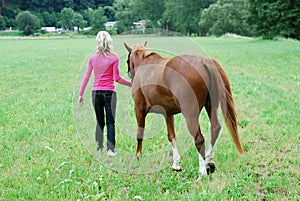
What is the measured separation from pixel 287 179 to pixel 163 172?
159 cm

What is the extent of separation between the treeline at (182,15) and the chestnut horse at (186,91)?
203 centimetres

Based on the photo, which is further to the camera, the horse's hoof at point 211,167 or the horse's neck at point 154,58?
the horse's neck at point 154,58

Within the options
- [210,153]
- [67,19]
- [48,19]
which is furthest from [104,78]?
[48,19]

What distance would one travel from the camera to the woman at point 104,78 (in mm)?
5059

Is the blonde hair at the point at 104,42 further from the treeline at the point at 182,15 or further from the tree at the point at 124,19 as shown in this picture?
the treeline at the point at 182,15

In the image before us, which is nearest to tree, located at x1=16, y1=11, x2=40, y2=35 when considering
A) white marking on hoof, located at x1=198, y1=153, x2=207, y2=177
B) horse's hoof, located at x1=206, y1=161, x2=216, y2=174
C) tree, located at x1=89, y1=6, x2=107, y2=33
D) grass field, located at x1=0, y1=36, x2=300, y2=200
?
tree, located at x1=89, y1=6, x2=107, y2=33

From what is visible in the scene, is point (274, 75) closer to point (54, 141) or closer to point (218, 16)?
point (54, 141)

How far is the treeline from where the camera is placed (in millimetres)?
Answer: 27125

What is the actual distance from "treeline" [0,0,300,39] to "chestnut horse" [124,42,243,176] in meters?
2.03

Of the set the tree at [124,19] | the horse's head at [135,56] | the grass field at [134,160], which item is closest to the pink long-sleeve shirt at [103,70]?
the horse's head at [135,56]

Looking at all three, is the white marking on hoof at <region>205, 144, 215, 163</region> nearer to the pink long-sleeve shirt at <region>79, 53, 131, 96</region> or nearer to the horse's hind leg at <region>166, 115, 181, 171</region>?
the horse's hind leg at <region>166, 115, 181, 171</region>

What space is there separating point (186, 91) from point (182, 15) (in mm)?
84325

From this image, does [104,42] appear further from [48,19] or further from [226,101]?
[48,19]

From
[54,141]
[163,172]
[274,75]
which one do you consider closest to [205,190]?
[163,172]
